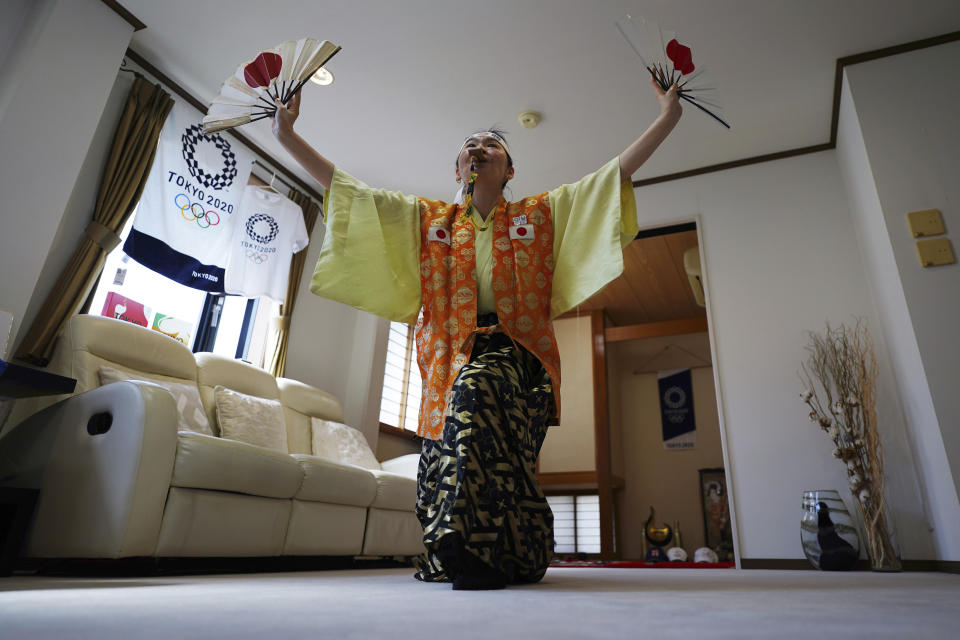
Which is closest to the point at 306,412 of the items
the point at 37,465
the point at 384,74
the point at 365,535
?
the point at 365,535

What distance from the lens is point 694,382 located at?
752 cm

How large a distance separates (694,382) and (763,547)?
433 centimetres

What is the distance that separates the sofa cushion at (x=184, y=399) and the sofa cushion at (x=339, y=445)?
879mm

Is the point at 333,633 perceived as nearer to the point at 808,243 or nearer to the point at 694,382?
the point at 808,243

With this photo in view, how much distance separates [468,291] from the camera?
5.66 feet

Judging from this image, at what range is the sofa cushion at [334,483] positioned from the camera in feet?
8.62

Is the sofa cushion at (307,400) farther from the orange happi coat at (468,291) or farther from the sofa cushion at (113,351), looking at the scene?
the orange happi coat at (468,291)

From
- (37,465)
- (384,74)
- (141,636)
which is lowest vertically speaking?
(141,636)

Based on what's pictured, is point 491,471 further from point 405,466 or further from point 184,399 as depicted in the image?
Answer: point 405,466

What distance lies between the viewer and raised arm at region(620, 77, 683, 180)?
1.71 metres

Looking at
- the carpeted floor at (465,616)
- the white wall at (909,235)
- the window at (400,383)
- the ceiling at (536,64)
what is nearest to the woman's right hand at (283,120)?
the carpeted floor at (465,616)

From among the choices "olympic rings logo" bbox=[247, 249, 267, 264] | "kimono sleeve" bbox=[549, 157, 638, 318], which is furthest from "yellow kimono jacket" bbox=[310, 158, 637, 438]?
"olympic rings logo" bbox=[247, 249, 267, 264]

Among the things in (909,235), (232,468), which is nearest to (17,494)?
(232,468)

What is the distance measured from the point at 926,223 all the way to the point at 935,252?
161 mm
